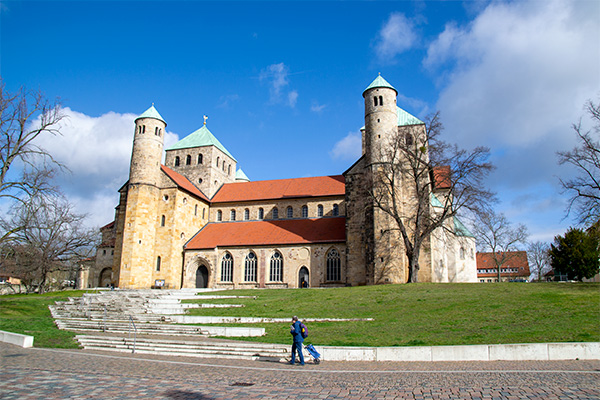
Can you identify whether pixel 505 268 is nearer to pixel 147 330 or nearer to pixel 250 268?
pixel 250 268

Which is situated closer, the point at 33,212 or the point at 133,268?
the point at 33,212

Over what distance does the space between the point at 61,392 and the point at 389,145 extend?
105 ft

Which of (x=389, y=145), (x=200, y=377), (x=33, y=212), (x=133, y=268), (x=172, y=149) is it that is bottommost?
(x=200, y=377)

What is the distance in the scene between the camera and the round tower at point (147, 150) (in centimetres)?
4278

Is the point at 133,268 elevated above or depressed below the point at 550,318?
above

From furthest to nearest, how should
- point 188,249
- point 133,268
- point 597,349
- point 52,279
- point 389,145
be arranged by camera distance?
point 52,279 → point 188,249 → point 133,268 → point 389,145 → point 597,349

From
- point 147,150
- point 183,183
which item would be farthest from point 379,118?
point 147,150

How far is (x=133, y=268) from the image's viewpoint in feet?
131

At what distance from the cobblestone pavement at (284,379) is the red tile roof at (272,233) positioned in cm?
2757

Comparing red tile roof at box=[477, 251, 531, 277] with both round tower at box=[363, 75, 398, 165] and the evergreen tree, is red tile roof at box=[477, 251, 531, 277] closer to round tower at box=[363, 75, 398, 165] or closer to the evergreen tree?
the evergreen tree

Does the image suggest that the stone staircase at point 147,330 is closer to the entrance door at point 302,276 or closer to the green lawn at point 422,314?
the green lawn at point 422,314

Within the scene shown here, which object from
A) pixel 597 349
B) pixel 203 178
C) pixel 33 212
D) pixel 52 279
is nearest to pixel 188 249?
pixel 203 178

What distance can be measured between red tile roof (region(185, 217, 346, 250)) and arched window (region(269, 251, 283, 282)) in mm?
1397

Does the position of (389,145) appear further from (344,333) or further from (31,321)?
(31,321)
